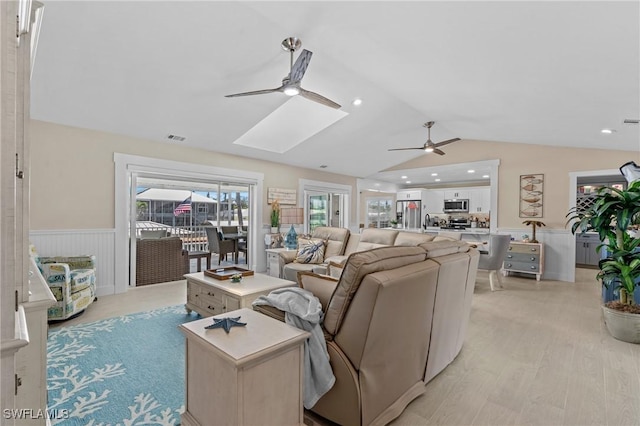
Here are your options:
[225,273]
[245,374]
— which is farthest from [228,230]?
[245,374]

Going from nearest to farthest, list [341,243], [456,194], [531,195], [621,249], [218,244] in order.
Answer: [621,249] → [341,243] → [531,195] → [218,244] → [456,194]

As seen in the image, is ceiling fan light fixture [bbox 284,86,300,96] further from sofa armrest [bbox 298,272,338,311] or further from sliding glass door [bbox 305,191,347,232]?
sliding glass door [bbox 305,191,347,232]

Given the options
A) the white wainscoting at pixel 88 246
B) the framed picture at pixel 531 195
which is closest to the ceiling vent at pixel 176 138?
the white wainscoting at pixel 88 246

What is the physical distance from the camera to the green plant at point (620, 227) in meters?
2.88

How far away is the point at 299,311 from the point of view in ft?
5.33

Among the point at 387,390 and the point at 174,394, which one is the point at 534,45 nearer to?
the point at 387,390

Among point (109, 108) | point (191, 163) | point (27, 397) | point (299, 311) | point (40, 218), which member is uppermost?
point (109, 108)

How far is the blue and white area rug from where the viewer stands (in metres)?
1.85

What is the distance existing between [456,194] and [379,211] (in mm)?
2497

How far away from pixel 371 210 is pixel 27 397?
960cm

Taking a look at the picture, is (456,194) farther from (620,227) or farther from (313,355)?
(313,355)

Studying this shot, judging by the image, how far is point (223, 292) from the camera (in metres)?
2.96

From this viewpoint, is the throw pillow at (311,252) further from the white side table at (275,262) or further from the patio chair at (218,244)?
the patio chair at (218,244)

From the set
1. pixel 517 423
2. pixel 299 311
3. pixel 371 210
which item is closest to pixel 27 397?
pixel 299 311
